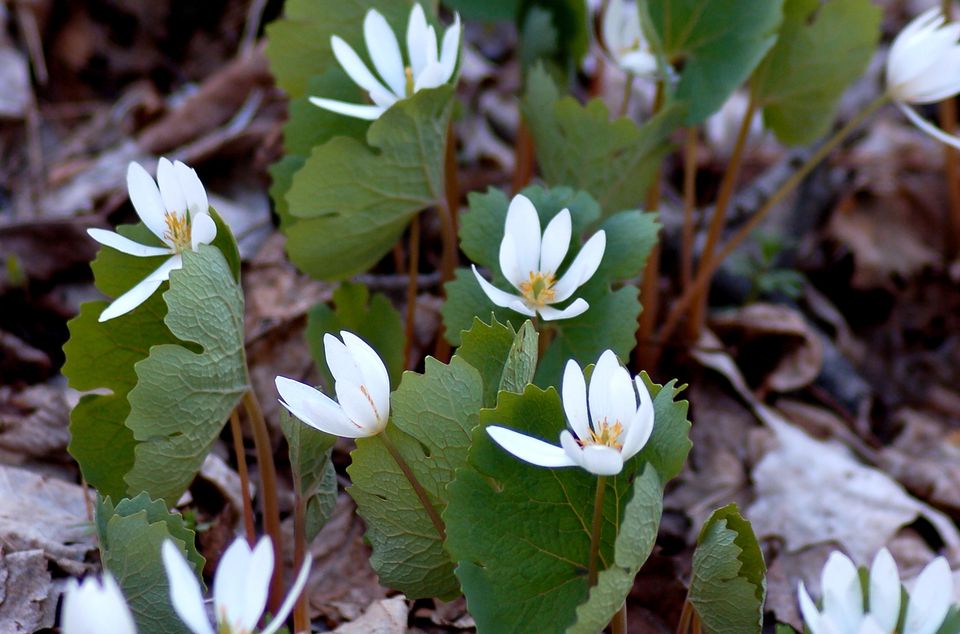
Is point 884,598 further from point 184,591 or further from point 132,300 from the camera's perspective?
point 132,300

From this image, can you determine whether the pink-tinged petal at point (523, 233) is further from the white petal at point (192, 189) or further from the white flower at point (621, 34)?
the white flower at point (621, 34)

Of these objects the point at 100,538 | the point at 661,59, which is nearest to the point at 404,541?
the point at 100,538

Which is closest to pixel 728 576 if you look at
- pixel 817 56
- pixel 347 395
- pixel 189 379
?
pixel 347 395

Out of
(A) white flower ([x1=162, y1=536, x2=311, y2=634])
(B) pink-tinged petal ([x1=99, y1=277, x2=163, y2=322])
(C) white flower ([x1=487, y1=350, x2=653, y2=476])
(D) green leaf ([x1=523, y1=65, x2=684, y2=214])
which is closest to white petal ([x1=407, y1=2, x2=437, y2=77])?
(D) green leaf ([x1=523, y1=65, x2=684, y2=214])

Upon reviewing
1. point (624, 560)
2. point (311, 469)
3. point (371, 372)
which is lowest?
point (311, 469)

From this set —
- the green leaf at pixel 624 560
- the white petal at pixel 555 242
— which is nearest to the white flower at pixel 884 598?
the green leaf at pixel 624 560
